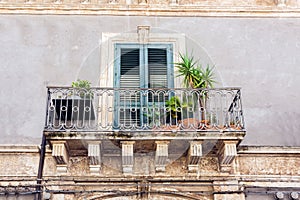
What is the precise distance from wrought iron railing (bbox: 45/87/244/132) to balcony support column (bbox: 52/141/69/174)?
0.25m

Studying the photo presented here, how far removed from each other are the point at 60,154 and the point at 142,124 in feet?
4.73

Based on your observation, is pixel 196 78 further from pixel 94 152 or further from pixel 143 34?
pixel 94 152

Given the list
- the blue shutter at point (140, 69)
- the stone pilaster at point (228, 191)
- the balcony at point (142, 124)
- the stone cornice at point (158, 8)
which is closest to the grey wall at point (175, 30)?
the stone cornice at point (158, 8)

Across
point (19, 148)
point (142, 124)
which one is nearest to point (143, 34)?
point (142, 124)

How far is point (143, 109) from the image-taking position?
8.32 m

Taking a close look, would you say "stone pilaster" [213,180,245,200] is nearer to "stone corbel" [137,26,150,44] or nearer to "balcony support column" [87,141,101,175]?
"balcony support column" [87,141,101,175]

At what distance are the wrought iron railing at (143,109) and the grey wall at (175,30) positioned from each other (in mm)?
557

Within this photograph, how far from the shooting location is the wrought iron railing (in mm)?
7680

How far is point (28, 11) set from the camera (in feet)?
31.6

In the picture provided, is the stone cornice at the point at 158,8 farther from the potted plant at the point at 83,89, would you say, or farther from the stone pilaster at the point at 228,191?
the stone pilaster at the point at 228,191

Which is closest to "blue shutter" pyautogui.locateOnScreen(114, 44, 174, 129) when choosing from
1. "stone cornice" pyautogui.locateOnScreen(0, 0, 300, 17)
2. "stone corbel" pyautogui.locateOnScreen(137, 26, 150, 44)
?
"stone corbel" pyautogui.locateOnScreen(137, 26, 150, 44)

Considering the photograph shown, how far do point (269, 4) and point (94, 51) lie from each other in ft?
12.5

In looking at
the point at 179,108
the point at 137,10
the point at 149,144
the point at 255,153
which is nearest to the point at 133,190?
the point at 149,144

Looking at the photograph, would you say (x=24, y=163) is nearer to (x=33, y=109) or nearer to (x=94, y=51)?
(x=33, y=109)
